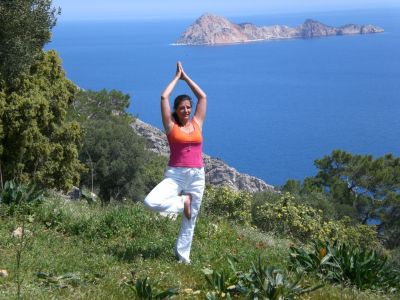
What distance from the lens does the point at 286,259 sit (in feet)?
20.1

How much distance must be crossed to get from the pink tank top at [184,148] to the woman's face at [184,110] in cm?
11

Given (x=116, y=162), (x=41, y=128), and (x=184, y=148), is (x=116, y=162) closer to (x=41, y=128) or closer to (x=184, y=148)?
(x=41, y=128)

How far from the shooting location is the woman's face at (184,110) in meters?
5.89

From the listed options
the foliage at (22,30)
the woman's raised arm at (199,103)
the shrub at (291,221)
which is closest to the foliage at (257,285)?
the woman's raised arm at (199,103)

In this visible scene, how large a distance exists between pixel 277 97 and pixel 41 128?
100m

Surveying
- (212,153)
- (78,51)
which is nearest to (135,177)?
(212,153)

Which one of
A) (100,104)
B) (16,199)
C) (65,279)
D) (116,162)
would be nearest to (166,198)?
(65,279)

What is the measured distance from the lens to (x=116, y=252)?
20.0ft

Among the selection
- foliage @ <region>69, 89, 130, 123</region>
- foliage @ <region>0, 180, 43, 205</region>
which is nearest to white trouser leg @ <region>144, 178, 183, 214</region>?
foliage @ <region>0, 180, 43, 205</region>

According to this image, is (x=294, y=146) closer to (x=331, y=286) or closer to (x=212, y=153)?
(x=212, y=153)

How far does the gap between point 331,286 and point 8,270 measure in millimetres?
2684

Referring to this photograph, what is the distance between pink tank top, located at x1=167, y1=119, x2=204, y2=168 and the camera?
5.79 metres

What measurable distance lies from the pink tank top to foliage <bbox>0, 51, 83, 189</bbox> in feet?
38.4

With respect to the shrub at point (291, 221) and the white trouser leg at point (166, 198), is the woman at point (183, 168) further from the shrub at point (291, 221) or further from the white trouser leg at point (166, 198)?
the shrub at point (291, 221)
